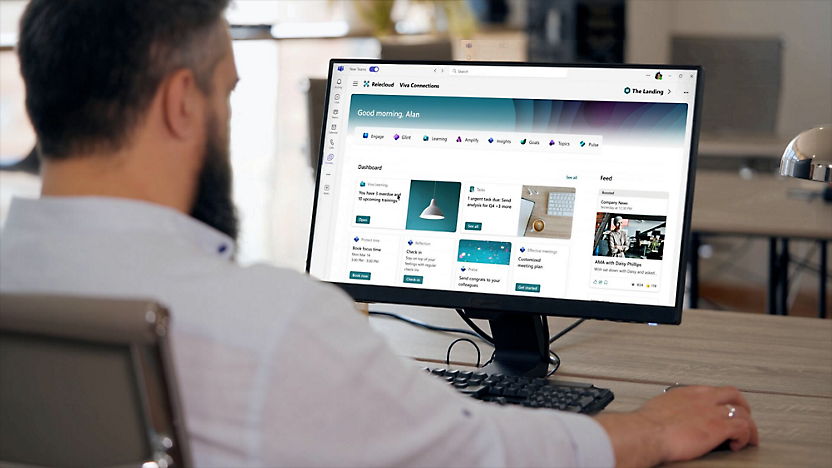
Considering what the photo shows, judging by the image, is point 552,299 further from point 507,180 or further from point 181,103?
point 181,103

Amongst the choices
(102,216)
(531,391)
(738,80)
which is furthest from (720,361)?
(738,80)

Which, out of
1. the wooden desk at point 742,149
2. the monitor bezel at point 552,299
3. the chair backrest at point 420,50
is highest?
the chair backrest at point 420,50

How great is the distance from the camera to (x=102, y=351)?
606 mm

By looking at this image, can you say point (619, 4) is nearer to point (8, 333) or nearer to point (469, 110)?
point (469, 110)

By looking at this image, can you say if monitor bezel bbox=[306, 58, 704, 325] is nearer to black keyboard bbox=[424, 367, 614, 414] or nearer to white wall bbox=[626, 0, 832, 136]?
black keyboard bbox=[424, 367, 614, 414]

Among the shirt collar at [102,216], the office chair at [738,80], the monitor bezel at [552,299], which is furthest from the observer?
the office chair at [738,80]

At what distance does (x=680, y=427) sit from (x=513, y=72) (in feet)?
1.81

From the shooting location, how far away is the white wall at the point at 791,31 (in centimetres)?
489

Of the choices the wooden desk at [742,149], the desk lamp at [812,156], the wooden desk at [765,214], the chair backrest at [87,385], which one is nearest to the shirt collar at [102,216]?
the chair backrest at [87,385]

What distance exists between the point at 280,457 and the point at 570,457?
0.29 meters

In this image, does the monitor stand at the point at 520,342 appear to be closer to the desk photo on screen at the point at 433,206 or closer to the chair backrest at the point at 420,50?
the desk photo on screen at the point at 433,206

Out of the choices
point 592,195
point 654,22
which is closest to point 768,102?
point 654,22

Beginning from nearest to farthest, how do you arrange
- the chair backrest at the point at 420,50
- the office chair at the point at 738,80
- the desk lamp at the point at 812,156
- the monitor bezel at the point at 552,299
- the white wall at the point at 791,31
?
the monitor bezel at the point at 552,299 → the desk lamp at the point at 812,156 → the chair backrest at the point at 420,50 → the office chair at the point at 738,80 → the white wall at the point at 791,31

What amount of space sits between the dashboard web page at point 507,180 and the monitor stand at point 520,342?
3.4 inches
